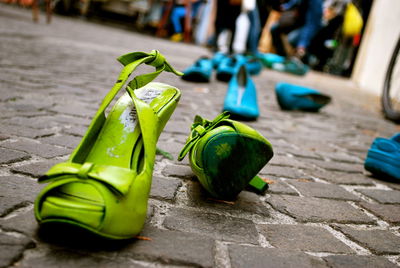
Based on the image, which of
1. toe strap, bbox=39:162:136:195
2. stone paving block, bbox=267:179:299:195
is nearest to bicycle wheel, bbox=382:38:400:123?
stone paving block, bbox=267:179:299:195

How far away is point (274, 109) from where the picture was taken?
3762 mm

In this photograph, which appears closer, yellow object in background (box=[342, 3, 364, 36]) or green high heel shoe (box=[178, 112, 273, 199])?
green high heel shoe (box=[178, 112, 273, 199])

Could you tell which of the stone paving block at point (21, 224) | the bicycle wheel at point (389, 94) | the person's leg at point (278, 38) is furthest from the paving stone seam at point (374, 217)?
the person's leg at point (278, 38)

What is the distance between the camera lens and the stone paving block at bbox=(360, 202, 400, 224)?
1516mm

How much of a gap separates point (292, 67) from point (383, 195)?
21.2ft

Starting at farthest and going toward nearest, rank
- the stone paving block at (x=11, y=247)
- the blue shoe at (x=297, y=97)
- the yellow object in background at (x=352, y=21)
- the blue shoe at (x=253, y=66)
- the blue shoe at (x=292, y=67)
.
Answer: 1. the yellow object in background at (x=352, y=21)
2. the blue shoe at (x=292, y=67)
3. the blue shoe at (x=253, y=66)
4. the blue shoe at (x=297, y=97)
5. the stone paving block at (x=11, y=247)

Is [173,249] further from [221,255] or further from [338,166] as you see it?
[338,166]

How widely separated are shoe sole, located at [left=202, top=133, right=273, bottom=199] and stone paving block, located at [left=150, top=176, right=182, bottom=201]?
0.19 m

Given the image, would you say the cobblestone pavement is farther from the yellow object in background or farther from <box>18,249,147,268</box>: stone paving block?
the yellow object in background

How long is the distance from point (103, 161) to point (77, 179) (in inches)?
7.7

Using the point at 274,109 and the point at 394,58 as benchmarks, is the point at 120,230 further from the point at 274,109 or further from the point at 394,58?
the point at 394,58

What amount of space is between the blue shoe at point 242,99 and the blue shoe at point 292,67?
487cm

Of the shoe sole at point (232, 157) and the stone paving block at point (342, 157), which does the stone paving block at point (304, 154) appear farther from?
the shoe sole at point (232, 157)

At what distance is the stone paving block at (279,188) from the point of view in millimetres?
1611
